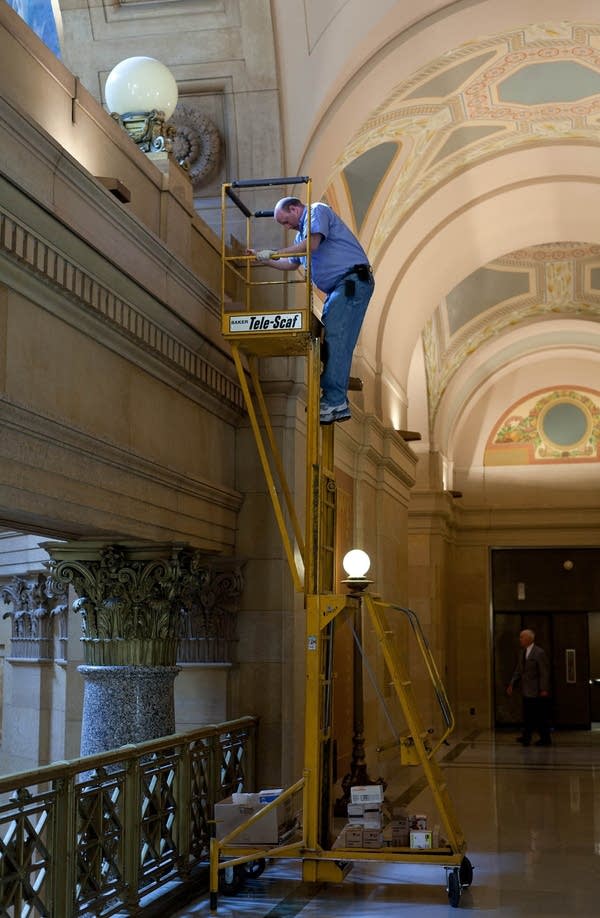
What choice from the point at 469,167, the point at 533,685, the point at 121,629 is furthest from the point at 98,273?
the point at 533,685

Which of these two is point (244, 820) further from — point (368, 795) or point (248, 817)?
point (368, 795)

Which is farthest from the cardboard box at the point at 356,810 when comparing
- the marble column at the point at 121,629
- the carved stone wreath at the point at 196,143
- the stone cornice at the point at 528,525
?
the stone cornice at the point at 528,525

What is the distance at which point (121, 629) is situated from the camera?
686 centimetres

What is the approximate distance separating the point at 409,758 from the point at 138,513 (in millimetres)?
2040

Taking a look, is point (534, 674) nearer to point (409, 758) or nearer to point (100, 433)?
point (409, 758)

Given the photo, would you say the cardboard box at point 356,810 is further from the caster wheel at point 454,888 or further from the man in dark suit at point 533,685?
the man in dark suit at point 533,685

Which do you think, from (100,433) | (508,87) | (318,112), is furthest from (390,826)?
(508,87)

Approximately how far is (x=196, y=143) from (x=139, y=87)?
1.68 metres

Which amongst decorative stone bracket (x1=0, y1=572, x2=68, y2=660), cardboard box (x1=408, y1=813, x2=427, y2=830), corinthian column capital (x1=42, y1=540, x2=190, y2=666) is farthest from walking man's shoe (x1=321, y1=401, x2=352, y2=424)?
decorative stone bracket (x1=0, y1=572, x2=68, y2=660)

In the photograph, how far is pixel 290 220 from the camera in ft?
23.0

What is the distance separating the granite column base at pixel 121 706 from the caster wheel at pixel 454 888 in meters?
1.92

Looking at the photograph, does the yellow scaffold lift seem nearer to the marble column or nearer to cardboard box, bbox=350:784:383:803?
cardboard box, bbox=350:784:383:803

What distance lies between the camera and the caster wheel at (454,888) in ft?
20.2

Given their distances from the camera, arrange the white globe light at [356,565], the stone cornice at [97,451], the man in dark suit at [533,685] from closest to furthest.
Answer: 1. the stone cornice at [97,451]
2. the white globe light at [356,565]
3. the man in dark suit at [533,685]
